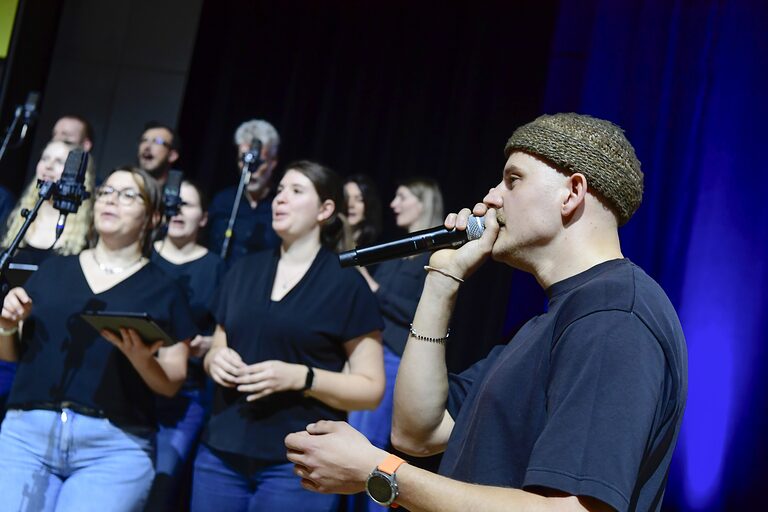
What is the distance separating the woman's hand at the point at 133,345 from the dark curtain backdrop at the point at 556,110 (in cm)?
235

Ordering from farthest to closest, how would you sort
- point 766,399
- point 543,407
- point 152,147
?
point 152,147
point 766,399
point 543,407

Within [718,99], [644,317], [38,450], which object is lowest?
[38,450]

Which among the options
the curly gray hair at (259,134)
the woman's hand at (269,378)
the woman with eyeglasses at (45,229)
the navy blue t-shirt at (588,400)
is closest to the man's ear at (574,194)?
the navy blue t-shirt at (588,400)

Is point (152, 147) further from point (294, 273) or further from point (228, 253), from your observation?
point (294, 273)

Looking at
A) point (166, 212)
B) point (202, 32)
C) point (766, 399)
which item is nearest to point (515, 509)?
point (166, 212)

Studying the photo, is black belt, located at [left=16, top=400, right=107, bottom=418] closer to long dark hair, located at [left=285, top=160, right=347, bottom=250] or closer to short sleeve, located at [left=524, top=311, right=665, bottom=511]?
long dark hair, located at [left=285, top=160, right=347, bottom=250]

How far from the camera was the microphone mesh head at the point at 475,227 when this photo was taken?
162 centimetres

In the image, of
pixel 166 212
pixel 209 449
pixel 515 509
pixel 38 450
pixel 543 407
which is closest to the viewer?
pixel 515 509

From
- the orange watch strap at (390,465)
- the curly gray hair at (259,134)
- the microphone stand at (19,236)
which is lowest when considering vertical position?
the orange watch strap at (390,465)

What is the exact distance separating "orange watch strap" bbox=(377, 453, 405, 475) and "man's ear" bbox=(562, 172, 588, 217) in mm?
487

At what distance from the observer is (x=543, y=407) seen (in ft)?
4.31

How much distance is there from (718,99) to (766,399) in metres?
1.33

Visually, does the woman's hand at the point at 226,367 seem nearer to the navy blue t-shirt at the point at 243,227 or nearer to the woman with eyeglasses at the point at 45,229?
the woman with eyeglasses at the point at 45,229

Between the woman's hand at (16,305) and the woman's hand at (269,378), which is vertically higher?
the woman's hand at (16,305)
